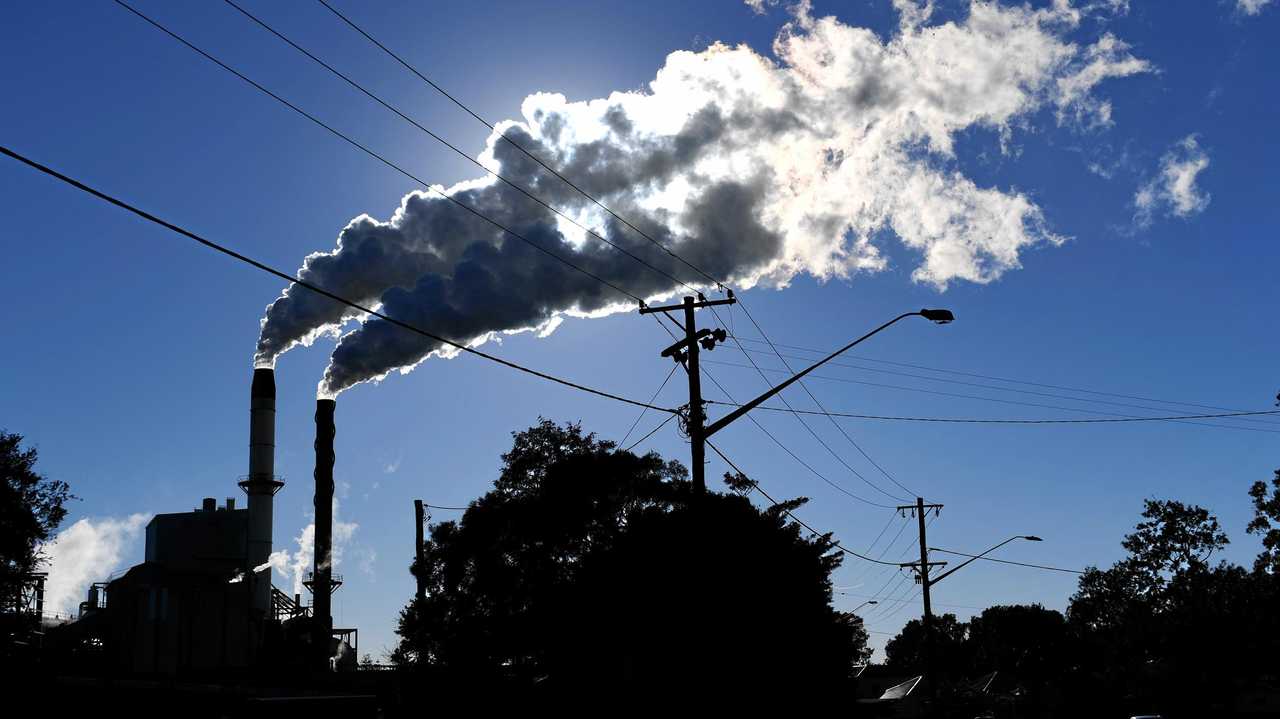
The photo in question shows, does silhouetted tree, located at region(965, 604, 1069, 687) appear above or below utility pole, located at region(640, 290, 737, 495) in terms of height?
below

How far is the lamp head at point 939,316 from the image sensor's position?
81.1 feet

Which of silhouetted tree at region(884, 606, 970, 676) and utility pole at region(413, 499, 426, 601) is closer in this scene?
utility pole at region(413, 499, 426, 601)

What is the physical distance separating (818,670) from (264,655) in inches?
1434

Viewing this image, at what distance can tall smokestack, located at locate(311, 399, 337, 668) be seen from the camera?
60656 mm

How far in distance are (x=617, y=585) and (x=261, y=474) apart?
127 ft

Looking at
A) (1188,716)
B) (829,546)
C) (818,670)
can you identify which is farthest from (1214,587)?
(818,670)

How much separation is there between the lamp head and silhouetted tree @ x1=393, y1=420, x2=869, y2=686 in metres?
6.73

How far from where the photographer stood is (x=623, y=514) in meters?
44.9

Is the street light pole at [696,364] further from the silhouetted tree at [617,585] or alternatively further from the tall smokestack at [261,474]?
the tall smokestack at [261,474]

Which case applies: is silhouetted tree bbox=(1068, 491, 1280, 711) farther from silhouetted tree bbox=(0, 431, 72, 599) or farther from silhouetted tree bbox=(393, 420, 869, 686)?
silhouetted tree bbox=(0, 431, 72, 599)

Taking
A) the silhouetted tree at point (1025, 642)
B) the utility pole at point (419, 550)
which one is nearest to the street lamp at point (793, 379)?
the utility pole at point (419, 550)

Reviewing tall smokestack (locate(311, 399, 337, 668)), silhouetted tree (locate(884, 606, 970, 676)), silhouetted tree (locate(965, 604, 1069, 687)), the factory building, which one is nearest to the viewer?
the factory building

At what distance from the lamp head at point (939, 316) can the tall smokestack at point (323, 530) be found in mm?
42365

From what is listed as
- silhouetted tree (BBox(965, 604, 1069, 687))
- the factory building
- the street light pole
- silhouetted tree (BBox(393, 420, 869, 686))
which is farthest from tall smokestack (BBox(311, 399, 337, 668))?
silhouetted tree (BBox(965, 604, 1069, 687))
